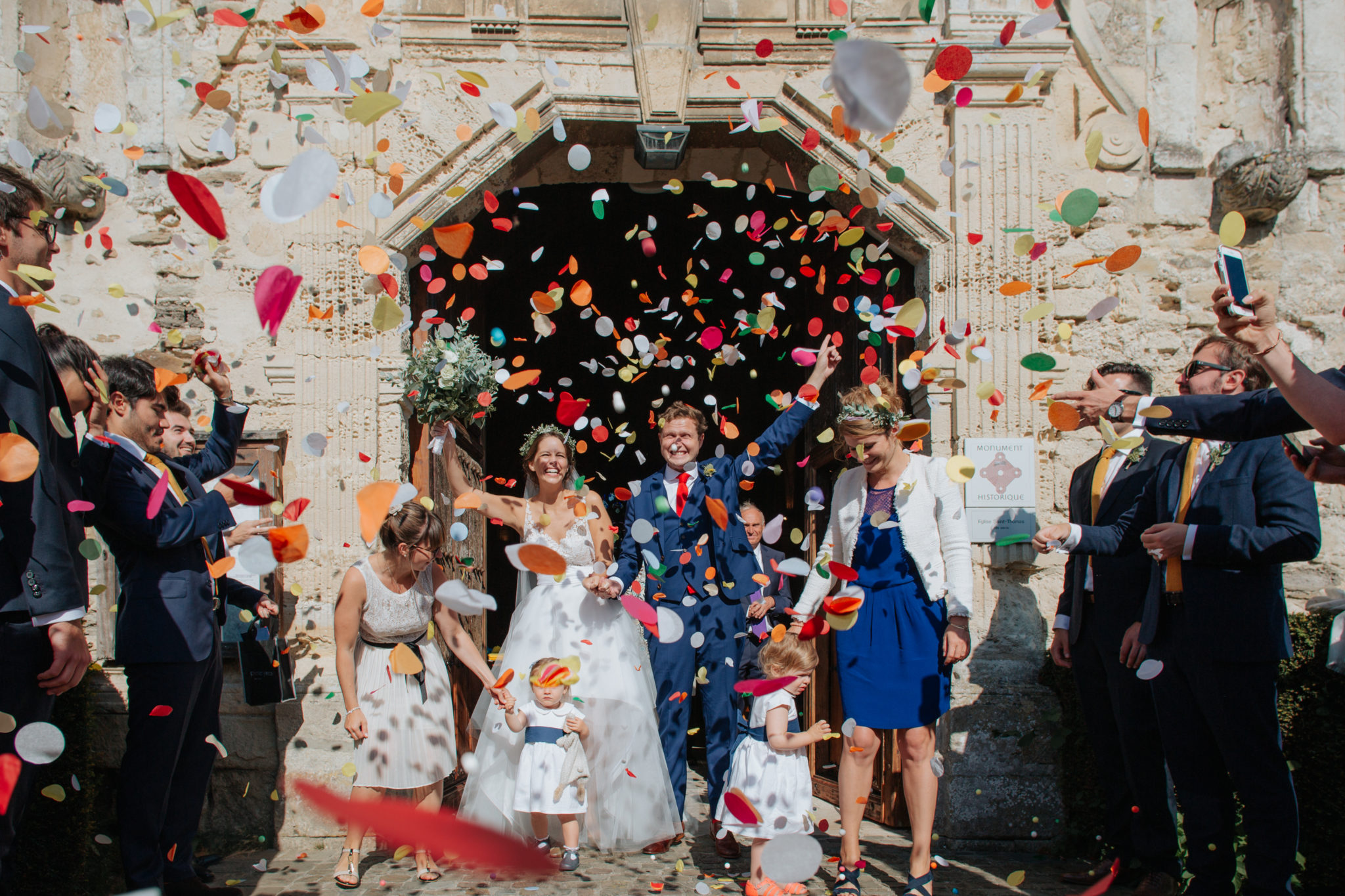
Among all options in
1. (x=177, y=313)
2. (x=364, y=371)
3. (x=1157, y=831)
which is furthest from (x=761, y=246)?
(x=1157, y=831)

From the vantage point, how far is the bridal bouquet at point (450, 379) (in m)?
4.12

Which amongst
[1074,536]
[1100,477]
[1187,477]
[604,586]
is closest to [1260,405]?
[1187,477]

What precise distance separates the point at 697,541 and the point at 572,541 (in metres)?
0.62

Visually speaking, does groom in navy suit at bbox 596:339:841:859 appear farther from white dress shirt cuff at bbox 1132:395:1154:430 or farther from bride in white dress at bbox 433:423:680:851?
white dress shirt cuff at bbox 1132:395:1154:430

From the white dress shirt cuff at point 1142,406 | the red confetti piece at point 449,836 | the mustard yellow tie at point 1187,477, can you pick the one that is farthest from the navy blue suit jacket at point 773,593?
the white dress shirt cuff at point 1142,406

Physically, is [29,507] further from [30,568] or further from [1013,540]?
[1013,540]

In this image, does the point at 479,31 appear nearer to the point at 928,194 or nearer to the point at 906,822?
the point at 928,194

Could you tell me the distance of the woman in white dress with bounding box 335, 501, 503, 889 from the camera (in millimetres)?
3721

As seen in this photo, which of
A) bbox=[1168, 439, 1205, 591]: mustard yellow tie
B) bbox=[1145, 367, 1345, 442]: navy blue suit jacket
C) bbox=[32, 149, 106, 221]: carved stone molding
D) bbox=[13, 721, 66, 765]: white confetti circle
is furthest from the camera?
bbox=[32, 149, 106, 221]: carved stone molding

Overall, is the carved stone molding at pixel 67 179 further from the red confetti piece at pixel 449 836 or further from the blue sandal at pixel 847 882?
the blue sandal at pixel 847 882

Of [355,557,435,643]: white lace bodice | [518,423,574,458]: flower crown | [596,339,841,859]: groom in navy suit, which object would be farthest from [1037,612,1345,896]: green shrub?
[355,557,435,643]: white lace bodice

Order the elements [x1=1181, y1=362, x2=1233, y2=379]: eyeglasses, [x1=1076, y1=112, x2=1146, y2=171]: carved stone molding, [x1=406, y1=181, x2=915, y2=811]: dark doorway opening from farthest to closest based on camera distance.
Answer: [x1=406, y1=181, x2=915, y2=811]: dark doorway opening, [x1=1076, y1=112, x2=1146, y2=171]: carved stone molding, [x1=1181, y1=362, x2=1233, y2=379]: eyeglasses

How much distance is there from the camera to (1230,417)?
2469 mm

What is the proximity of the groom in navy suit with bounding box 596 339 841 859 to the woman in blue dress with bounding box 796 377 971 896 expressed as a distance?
1.24 feet
